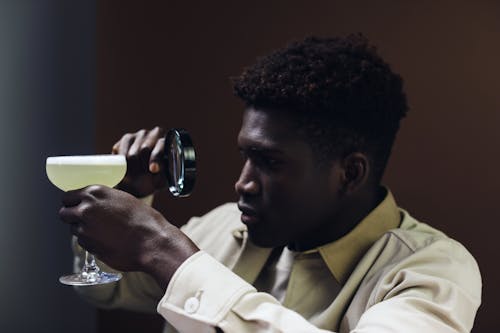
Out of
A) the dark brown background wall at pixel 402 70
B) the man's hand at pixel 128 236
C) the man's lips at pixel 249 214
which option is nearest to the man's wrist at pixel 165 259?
the man's hand at pixel 128 236

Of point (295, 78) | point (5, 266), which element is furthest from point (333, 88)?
point (5, 266)

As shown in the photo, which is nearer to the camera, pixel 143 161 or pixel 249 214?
pixel 249 214

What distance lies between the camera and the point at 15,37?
1820 millimetres

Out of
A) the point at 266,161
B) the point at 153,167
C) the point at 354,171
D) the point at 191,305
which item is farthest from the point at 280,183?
the point at 191,305

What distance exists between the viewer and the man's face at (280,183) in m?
1.49

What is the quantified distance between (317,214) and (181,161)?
347 millimetres

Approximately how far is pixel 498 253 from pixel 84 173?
1.49 metres

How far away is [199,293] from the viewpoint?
1155mm

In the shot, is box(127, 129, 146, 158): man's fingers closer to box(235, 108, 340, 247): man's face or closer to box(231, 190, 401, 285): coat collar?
box(235, 108, 340, 247): man's face

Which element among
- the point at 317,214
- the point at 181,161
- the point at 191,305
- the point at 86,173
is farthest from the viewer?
the point at 317,214

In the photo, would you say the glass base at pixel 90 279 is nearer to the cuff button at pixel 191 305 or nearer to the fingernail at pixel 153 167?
the cuff button at pixel 191 305

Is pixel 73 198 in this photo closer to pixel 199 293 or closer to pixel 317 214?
pixel 199 293

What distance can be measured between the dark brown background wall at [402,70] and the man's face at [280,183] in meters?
0.77

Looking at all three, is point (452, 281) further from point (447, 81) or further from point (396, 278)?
point (447, 81)
